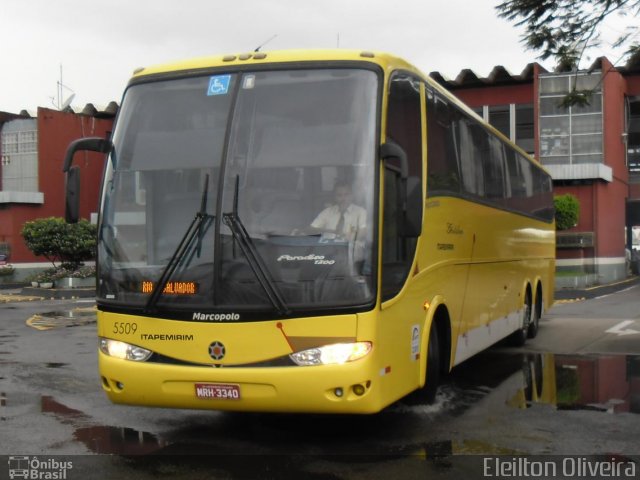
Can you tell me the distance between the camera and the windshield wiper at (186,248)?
633cm

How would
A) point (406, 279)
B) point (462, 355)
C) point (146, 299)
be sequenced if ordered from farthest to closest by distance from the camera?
1. point (462, 355)
2. point (406, 279)
3. point (146, 299)

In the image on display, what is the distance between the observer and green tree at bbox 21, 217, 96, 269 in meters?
31.2

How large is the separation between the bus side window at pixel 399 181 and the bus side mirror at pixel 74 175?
2460 mm

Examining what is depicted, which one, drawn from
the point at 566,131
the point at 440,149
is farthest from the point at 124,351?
the point at 566,131

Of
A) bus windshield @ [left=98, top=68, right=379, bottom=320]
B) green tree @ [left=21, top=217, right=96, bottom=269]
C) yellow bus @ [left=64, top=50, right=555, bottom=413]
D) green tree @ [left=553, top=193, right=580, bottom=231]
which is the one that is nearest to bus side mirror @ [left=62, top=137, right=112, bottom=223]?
yellow bus @ [left=64, top=50, right=555, bottom=413]

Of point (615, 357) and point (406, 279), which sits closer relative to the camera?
point (406, 279)

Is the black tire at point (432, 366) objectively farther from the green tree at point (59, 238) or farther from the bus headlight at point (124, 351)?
the green tree at point (59, 238)

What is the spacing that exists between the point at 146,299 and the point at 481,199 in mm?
4916

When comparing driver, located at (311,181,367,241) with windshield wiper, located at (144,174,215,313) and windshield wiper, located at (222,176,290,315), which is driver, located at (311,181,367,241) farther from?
windshield wiper, located at (144,174,215,313)

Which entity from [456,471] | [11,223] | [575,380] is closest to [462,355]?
[575,380]

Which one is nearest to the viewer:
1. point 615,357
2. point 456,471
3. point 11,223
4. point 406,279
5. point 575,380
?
point 456,471

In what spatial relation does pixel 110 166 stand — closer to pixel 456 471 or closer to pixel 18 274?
pixel 456 471

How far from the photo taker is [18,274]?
38000 mm

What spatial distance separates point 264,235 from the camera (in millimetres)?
6250
